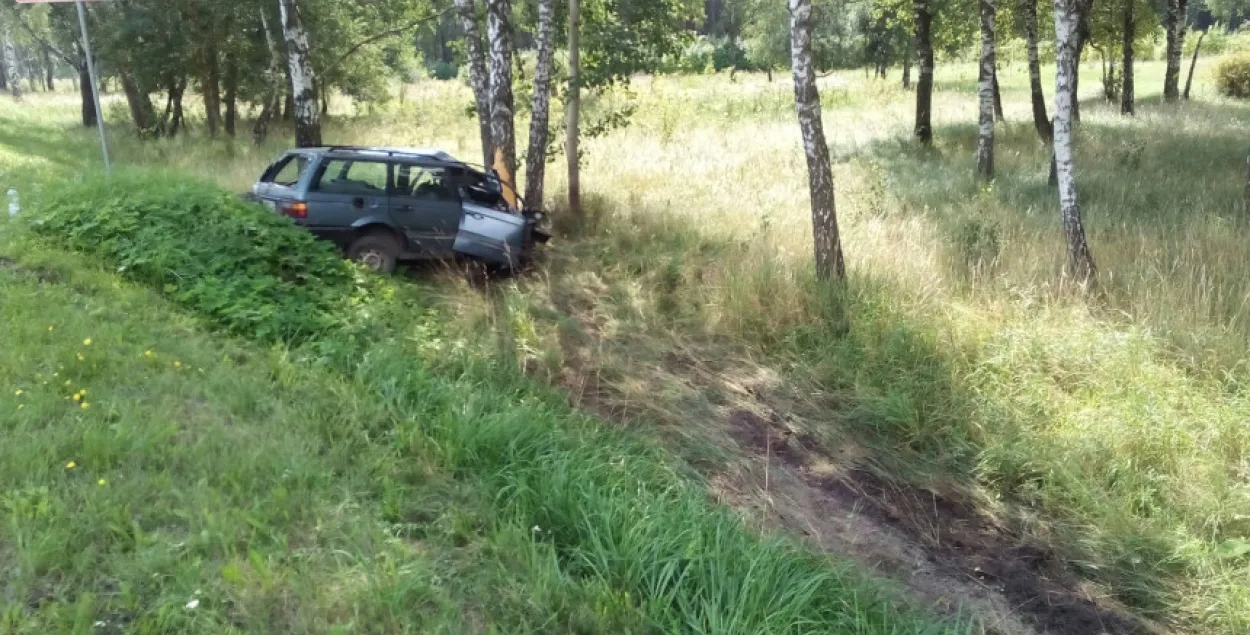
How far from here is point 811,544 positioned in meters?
4.80

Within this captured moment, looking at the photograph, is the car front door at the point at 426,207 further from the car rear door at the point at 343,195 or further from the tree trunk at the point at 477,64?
the tree trunk at the point at 477,64

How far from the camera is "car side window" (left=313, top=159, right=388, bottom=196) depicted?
922 cm

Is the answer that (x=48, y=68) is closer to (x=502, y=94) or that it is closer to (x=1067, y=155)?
(x=502, y=94)

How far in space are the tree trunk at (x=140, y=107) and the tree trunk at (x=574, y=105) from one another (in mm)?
14735

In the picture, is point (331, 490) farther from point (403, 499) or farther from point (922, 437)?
point (922, 437)

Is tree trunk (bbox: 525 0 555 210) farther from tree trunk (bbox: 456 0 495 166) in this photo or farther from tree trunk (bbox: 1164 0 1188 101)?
tree trunk (bbox: 1164 0 1188 101)

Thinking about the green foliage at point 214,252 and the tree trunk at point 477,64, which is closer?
the green foliage at point 214,252

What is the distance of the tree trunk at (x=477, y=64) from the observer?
12.4m

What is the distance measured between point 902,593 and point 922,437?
2281 millimetres

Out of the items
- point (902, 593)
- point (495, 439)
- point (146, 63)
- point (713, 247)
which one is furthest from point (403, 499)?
point (146, 63)

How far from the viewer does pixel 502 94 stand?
39.7 feet

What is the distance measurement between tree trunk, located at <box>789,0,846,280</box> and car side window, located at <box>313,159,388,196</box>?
468cm

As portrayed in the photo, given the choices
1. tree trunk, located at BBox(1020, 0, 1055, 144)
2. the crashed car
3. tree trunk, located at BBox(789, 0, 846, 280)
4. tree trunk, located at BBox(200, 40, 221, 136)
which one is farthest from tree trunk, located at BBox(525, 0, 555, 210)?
tree trunk, located at BBox(200, 40, 221, 136)

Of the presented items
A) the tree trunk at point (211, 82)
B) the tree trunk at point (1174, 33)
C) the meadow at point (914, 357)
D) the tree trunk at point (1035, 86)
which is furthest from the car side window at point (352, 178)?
the tree trunk at point (1174, 33)
